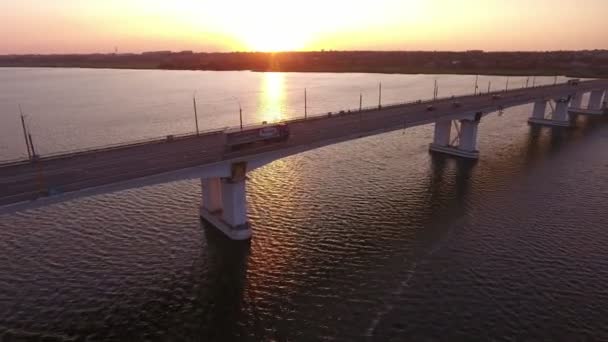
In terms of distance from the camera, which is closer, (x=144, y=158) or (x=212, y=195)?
(x=144, y=158)

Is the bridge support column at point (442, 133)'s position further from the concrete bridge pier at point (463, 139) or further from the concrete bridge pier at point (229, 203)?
the concrete bridge pier at point (229, 203)

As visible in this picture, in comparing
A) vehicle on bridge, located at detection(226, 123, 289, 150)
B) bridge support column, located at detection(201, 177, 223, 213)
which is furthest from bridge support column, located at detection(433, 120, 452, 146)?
bridge support column, located at detection(201, 177, 223, 213)

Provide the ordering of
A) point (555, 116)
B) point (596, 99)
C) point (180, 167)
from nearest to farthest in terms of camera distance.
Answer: point (180, 167) → point (555, 116) → point (596, 99)

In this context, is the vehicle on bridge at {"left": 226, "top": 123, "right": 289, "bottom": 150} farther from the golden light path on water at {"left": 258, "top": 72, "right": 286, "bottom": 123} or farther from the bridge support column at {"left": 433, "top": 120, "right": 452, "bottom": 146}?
the golden light path on water at {"left": 258, "top": 72, "right": 286, "bottom": 123}

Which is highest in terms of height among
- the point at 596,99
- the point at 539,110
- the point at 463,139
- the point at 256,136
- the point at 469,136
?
the point at 256,136

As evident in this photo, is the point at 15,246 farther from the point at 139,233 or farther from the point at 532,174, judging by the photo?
the point at 532,174

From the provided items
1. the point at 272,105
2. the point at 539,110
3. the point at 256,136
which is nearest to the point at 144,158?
the point at 256,136

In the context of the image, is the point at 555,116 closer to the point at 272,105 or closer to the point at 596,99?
the point at 596,99
